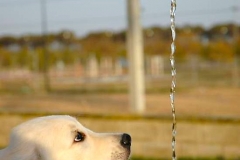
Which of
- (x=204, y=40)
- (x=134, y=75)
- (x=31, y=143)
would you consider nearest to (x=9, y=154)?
(x=31, y=143)

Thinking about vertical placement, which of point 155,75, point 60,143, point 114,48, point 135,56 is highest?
point 114,48

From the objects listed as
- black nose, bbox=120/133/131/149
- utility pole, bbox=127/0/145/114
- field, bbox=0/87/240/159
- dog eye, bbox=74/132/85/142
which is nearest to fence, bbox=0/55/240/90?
utility pole, bbox=127/0/145/114

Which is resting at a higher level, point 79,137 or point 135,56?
point 135,56

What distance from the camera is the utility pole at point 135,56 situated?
7254 mm

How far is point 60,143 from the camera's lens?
3.23 meters

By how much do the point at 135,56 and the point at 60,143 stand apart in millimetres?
4251

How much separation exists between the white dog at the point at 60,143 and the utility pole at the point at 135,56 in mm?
3757

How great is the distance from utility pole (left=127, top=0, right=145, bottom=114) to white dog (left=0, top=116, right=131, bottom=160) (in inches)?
148

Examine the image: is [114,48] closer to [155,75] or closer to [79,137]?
[155,75]

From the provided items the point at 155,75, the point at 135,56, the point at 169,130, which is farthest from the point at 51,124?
the point at 155,75

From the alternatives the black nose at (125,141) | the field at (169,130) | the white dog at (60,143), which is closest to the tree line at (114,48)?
the field at (169,130)

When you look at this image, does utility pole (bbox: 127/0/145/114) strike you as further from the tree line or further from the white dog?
the tree line

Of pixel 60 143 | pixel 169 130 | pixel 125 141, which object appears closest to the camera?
pixel 60 143

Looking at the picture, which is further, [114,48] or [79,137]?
[114,48]
